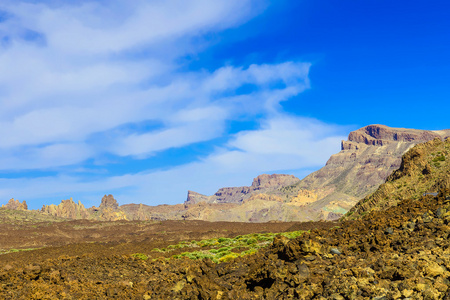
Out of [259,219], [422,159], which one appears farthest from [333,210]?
[422,159]

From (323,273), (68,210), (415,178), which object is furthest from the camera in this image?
(68,210)

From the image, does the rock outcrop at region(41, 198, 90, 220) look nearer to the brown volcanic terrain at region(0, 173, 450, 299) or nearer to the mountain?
the mountain

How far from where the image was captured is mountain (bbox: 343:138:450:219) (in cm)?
3591

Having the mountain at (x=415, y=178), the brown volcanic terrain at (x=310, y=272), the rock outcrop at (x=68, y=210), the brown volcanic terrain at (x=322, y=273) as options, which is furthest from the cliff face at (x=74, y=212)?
the brown volcanic terrain at (x=322, y=273)

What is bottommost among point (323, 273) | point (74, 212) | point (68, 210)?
point (323, 273)

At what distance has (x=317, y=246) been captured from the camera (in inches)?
486

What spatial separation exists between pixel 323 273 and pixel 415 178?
33.1 metres

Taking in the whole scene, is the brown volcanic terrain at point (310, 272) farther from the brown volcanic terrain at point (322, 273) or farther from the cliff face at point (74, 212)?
the cliff face at point (74, 212)

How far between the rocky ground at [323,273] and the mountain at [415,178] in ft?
63.9

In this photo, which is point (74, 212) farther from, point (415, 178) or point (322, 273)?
point (322, 273)

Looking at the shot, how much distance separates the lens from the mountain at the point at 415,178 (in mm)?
35906

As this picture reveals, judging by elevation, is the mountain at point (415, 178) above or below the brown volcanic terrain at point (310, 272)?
above

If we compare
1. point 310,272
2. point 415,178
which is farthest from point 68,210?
point 310,272

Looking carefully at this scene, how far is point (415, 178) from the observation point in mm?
38156
